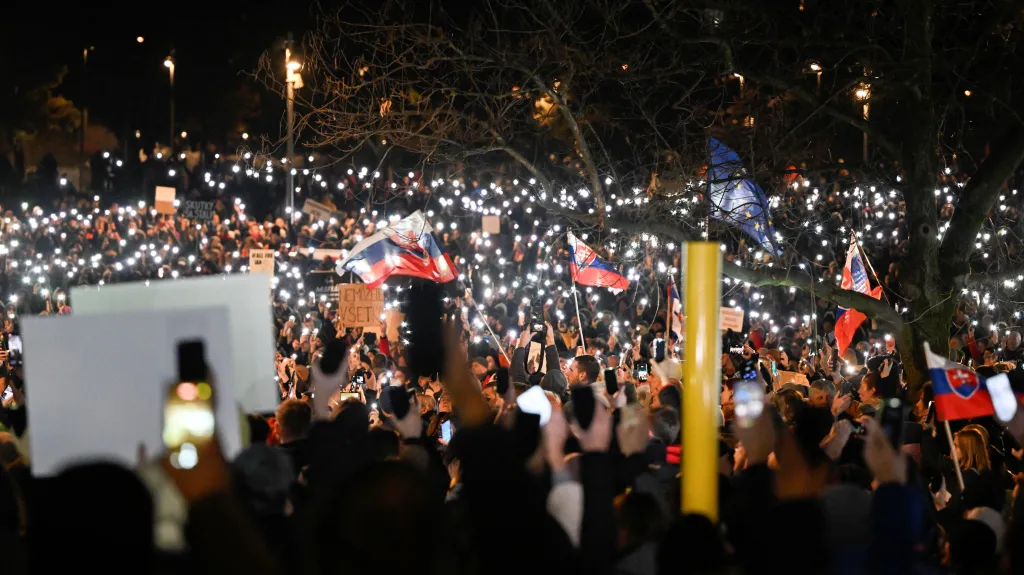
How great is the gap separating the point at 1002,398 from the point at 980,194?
13.1 ft

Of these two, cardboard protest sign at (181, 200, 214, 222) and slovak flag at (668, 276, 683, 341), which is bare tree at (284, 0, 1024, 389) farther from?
cardboard protest sign at (181, 200, 214, 222)

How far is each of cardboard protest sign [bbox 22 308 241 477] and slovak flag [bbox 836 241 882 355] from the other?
9991 mm

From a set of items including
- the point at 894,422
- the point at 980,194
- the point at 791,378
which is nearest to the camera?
the point at 894,422

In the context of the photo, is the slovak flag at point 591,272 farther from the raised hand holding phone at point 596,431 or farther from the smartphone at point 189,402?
the smartphone at point 189,402

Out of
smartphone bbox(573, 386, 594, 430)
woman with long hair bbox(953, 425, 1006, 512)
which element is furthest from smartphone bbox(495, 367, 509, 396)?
smartphone bbox(573, 386, 594, 430)

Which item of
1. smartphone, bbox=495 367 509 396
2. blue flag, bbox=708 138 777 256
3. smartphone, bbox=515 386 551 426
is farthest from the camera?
blue flag, bbox=708 138 777 256

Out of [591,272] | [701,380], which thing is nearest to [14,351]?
[591,272]

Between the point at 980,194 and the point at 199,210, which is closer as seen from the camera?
the point at 980,194

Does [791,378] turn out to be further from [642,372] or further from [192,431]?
[192,431]

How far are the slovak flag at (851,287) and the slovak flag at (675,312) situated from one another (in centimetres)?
216

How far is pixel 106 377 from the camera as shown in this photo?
4.44 meters

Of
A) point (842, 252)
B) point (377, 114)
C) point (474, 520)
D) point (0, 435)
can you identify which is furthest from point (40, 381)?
point (842, 252)

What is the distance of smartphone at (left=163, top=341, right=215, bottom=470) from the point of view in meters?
3.70

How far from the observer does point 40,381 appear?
14.8 feet
